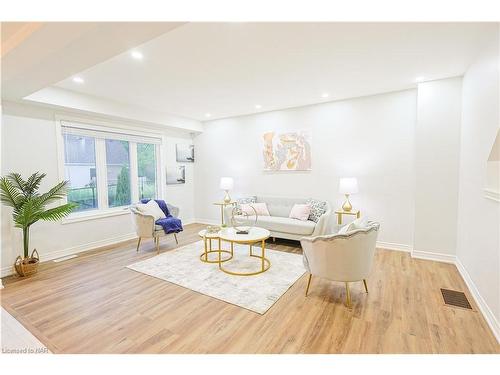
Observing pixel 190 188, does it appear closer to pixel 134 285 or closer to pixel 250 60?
pixel 134 285

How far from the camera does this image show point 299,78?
3.52 meters

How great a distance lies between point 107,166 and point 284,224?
3.64 meters

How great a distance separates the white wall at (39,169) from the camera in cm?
348

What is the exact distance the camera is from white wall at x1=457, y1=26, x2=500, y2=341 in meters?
2.20

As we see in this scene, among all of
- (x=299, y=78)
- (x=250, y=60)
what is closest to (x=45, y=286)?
(x=250, y=60)

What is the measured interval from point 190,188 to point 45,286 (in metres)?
3.92

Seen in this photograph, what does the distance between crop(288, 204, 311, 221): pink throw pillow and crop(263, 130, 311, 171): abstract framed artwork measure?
84 centimetres

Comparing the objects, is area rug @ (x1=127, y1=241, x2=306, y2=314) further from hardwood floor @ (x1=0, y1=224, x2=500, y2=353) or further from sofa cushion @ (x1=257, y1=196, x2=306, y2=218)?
sofa cushion @ (x1=257, y1=196, x2=306, y2=218)

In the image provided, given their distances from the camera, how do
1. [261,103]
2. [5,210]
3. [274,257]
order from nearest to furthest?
[5,210] < [274,257] < [261,103]

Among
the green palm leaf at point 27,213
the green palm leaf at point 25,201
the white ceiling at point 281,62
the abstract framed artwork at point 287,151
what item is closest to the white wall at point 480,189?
the white ceiling at point 281,62

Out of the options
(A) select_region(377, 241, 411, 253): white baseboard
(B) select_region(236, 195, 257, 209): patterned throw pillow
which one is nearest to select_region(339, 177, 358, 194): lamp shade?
(A) select_region(377, 241, 411, 253): white baseboard

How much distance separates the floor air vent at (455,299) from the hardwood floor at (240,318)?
2.3 inches

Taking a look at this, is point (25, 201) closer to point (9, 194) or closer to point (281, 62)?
point (9, 194)

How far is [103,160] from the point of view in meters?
4.76
